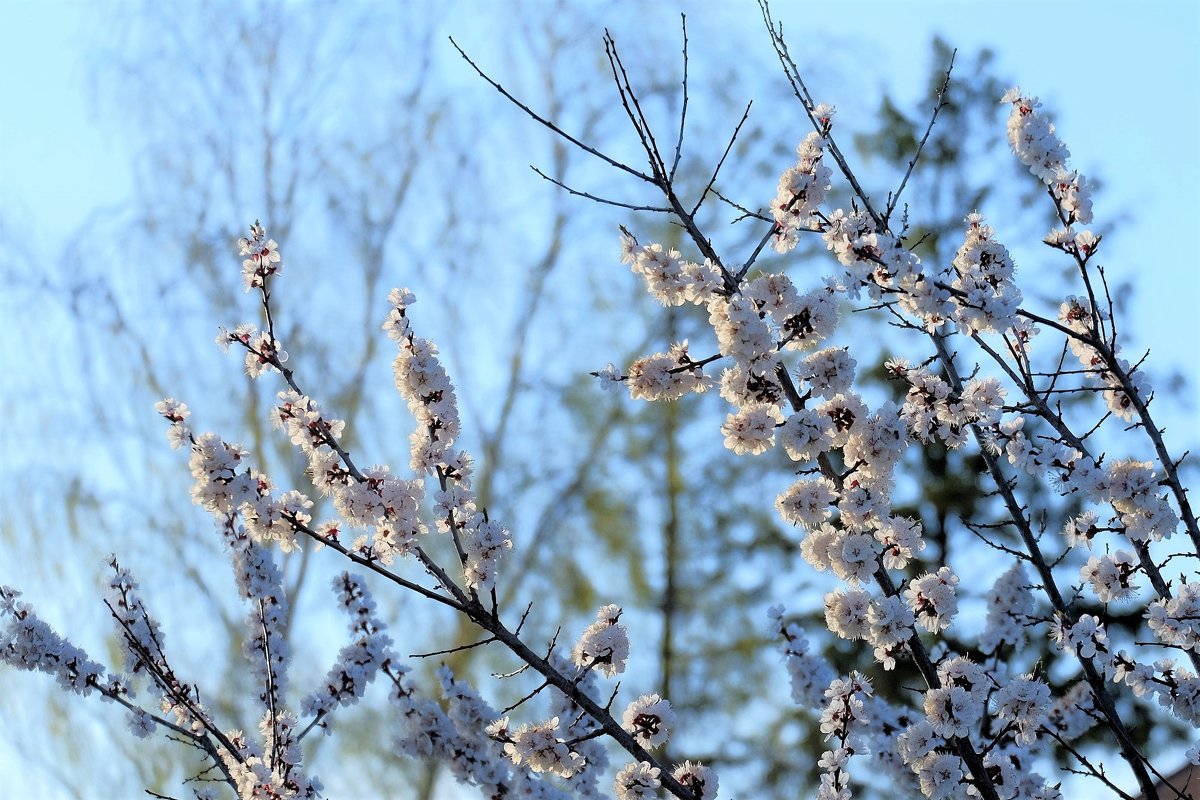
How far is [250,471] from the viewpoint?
2105 millimetres

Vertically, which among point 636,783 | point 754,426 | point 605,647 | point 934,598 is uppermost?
point 754,426

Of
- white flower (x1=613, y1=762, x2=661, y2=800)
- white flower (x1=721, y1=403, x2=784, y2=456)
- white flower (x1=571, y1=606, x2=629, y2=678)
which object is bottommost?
white flower (x1=613, y1=762, x2=661, y2=800)

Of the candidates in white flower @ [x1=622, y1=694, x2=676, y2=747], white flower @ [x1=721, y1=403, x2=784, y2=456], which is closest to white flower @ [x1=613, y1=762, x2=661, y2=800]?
white flower @ [x1=622, y1=694, x2=676, y2=747]

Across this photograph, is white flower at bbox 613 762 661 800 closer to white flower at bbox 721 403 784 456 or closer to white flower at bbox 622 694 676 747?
white flower at bbox 622 694 676 747

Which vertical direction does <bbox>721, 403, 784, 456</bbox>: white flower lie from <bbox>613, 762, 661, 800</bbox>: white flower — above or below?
above

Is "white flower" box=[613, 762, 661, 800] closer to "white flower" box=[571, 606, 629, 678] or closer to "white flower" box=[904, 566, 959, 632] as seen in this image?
"white flower" box=[571, 606, 629, 678]

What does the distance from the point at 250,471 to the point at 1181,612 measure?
5.94 feet

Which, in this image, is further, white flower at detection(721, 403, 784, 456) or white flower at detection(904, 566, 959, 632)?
white flower at detection(904, 566, 959, 632)

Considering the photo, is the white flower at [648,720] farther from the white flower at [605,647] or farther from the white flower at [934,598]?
the white flower at [934,598]

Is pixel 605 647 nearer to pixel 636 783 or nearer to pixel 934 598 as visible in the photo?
pixel 636 783

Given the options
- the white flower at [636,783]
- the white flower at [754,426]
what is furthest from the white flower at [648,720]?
the white flower at [754,426]

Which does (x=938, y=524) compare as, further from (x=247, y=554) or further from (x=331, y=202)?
(x=247, y=554)

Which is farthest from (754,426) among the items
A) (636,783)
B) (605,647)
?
(636,783)

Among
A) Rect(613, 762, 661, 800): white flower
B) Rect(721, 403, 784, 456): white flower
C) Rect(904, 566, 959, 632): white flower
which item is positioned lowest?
Rect(613, 762, 661, 800): white flower
